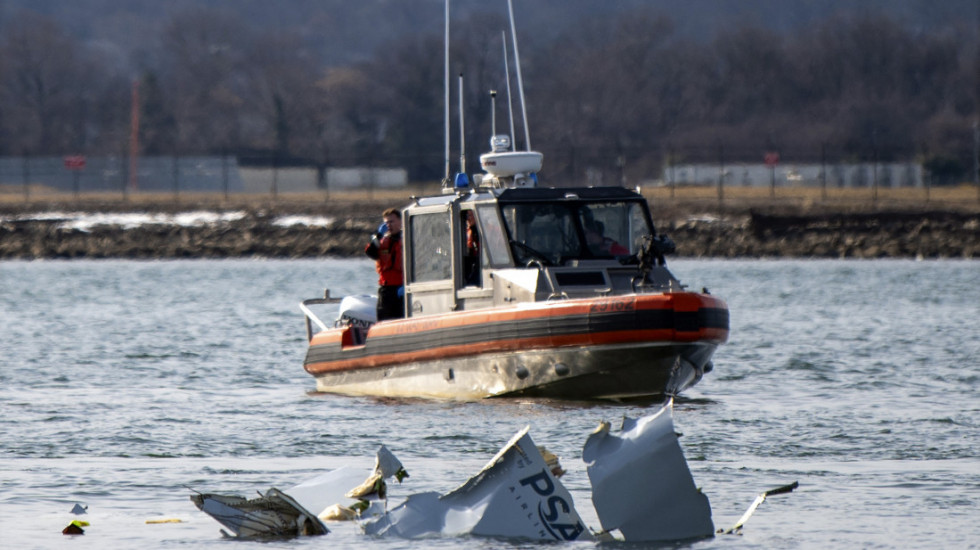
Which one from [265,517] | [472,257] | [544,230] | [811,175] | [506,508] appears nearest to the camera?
[506,508]

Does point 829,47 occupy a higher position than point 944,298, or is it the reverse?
point 829,47

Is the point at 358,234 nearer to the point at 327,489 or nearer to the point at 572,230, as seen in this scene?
the point at 572,230

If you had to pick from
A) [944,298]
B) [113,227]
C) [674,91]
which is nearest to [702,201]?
[113,227]

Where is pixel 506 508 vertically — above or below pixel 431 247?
below

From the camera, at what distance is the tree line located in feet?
364

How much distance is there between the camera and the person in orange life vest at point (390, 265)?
17.8 m

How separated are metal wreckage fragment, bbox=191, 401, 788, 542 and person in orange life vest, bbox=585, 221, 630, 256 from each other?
22.5 feet

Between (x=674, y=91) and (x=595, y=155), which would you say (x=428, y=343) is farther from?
(x=674, y=91)

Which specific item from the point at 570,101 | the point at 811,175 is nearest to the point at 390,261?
the point at 811,175

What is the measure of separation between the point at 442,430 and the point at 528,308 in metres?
1.56

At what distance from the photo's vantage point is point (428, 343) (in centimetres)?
1666

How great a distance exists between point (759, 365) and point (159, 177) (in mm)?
75592

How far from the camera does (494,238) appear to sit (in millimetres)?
16672

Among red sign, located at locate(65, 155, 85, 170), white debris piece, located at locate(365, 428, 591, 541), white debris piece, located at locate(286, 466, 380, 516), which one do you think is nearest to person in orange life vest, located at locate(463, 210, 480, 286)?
white debris piece, located at locate(286, 466, 380, 516)
